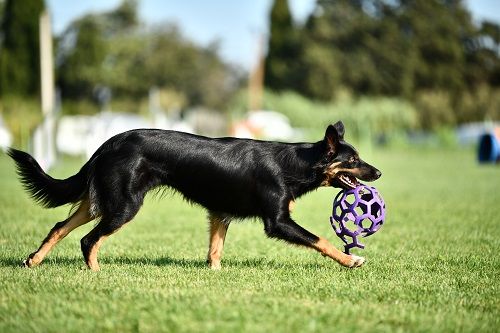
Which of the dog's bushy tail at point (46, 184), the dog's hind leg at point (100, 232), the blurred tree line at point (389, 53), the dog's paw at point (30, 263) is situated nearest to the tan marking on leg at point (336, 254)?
the dog's hind leg at point (100, 232)

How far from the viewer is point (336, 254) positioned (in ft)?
20.1

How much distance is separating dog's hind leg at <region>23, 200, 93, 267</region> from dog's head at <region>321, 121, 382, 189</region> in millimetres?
2383

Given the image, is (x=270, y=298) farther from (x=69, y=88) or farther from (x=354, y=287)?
(x=69, y=88)

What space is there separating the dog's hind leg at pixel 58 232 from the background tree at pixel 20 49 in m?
41.8

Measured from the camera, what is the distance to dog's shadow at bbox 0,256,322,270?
21.1 feet

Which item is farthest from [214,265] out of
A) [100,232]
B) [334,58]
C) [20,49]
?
[334,58]

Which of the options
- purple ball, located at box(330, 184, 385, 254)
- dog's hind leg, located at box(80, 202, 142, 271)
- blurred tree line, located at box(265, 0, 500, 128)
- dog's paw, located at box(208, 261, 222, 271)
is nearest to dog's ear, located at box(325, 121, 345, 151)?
purple ball, located at box(330, 184, 385, 254)

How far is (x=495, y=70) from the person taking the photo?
202ft

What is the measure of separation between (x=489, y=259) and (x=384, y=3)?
61.1 meters

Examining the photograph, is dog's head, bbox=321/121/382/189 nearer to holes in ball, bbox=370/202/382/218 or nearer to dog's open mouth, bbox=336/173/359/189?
dog's open mouth, bbox=336/173/359/189

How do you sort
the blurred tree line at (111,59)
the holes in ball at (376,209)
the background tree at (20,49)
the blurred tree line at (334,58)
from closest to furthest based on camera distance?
the holes in ball at (376,209), the background tree at (20,49), the blurred tree line at (111,59), the blurred tree line at (334,58)

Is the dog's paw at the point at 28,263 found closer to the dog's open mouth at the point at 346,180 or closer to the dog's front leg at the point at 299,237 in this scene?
the dog's front leg at the point at 299,237

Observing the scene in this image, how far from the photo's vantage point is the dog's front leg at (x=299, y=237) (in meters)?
6.09

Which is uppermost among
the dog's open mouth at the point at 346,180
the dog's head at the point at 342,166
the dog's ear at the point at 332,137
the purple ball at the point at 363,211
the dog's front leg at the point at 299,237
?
the dog's ear at the point at 332,137
